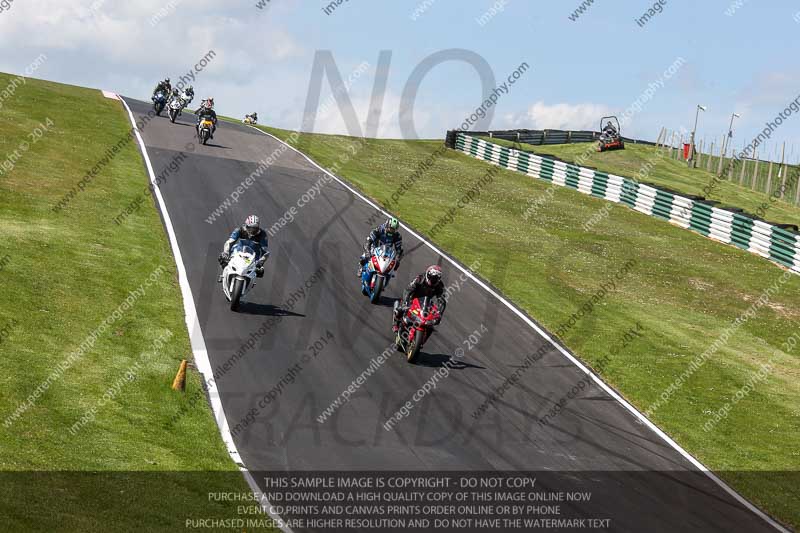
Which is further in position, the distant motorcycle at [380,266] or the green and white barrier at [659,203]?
the green and white barrier at [659,203]

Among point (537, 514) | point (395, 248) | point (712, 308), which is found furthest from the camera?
point (712, 308)

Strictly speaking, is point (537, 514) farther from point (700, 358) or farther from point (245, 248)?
point (700, 358)

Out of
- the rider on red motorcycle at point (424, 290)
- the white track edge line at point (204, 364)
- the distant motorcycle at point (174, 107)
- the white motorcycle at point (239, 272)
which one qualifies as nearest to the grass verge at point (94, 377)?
the white track edge line at point (204, 364)

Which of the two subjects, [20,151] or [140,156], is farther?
[140,156]

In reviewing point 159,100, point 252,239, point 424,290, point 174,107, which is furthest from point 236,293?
point 159,100

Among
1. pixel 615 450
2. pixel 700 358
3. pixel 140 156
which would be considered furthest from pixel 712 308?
pixel 140 156

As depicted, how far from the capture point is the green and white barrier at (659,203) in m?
33.8

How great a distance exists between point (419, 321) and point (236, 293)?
4.09m

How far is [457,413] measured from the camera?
16.2m

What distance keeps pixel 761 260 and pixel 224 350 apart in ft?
78.1

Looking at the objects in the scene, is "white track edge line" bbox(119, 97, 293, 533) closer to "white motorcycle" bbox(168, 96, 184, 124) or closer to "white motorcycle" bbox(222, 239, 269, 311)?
"white motorcycle" bbox(222, 239, 269, 311)

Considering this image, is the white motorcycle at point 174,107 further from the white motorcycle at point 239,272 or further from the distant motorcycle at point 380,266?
the white motorcycle at point 239,272

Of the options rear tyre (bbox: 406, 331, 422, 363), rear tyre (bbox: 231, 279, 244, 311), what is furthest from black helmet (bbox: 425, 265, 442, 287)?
rear tyre (bbox: 231, 279, 244, 311)

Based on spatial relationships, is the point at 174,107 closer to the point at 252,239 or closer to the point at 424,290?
the point at 252,239
